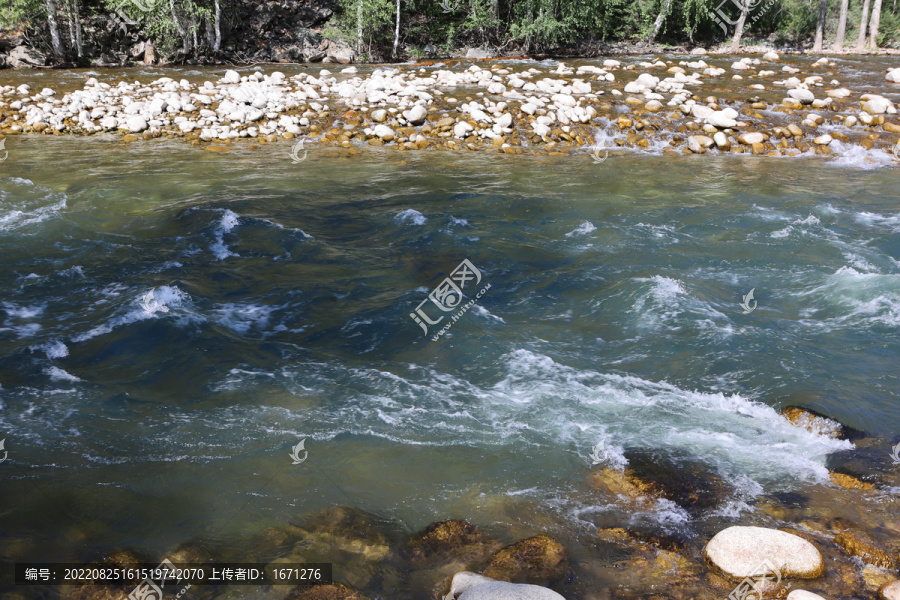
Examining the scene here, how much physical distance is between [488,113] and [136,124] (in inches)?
378

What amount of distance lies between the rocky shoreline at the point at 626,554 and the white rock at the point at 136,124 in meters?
14.9

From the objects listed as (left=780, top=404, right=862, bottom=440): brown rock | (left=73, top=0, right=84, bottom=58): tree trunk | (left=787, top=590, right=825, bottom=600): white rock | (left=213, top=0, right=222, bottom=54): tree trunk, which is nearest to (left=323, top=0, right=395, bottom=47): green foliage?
(left=213, top=0, right=222, bottom=54): tree trunk

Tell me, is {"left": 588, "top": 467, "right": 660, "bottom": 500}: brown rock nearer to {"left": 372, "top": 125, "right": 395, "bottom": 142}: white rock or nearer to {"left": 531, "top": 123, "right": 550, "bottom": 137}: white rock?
{"left": 531, "top": 123, "right": 550, "bottom": 137}: white rock

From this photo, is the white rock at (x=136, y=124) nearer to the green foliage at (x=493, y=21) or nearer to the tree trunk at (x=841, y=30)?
the green foliage at (x=493, y=21)

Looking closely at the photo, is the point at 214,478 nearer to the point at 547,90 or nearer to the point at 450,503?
the point at 450,503


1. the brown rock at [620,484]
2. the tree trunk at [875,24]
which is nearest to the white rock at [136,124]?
the brown rock at [620,484]

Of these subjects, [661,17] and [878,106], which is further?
[661,17]

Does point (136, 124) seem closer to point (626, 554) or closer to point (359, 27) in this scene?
point (359, 27)

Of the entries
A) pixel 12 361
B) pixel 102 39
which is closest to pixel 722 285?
pixel 12 361

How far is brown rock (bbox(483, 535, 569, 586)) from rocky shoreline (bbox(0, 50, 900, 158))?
474 inches

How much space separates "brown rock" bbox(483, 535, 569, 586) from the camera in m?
4.02

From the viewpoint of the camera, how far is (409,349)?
22.4 feet

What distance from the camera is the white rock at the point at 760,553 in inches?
156
